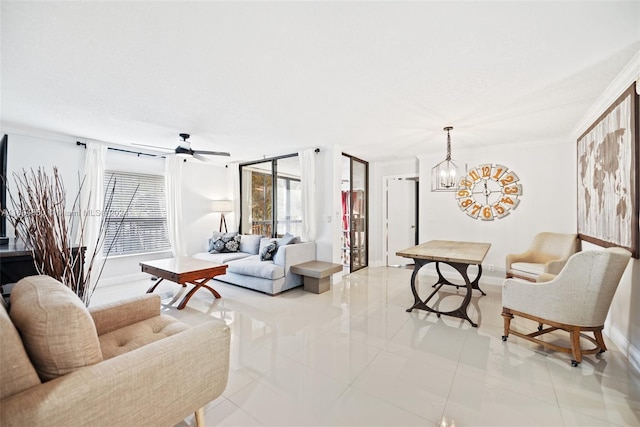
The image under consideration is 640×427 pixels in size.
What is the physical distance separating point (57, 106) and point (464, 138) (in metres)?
5.24

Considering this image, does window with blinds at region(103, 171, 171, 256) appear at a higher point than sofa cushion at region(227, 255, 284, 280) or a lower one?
higher

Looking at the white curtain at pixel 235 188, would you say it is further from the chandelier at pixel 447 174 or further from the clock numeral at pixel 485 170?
the clock numeral at pixel 485 170

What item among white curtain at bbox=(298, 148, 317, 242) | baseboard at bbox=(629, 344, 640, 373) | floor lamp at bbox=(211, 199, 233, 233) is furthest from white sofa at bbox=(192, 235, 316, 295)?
baseboard at bbox=(629, 344, 640, 373)

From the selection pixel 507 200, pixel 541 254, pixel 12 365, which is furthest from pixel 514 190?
pixel 12 365

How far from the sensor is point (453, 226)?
4.95 metres

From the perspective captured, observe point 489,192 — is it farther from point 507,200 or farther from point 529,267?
point 529,267

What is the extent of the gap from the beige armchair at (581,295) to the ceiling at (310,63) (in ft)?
5.10

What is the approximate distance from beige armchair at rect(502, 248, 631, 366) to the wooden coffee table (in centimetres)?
363

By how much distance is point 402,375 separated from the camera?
206 centimetres

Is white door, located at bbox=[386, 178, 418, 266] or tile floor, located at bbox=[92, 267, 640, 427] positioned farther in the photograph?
white door, located at bbox=[386, 178, 418, 266]

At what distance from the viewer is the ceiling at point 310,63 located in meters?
1.58

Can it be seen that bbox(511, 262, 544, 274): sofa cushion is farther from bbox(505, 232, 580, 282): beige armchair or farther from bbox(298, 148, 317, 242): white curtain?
bbox(298, 148, 317, 242): white curtain

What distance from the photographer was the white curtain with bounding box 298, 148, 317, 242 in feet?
15.5

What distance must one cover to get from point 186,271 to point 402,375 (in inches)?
109
